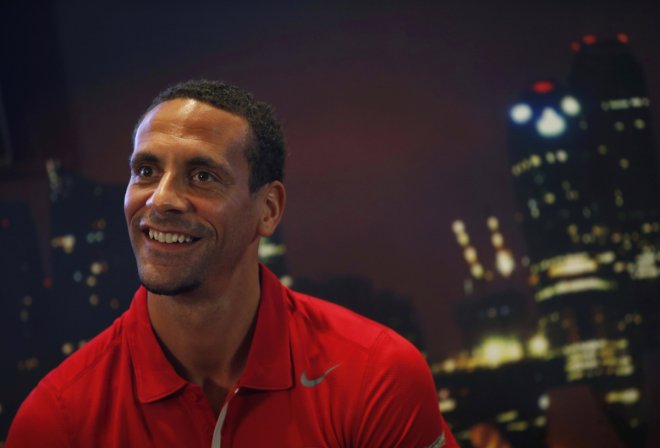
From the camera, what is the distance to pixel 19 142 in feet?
9.84

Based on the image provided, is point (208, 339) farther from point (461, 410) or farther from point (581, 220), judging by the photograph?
point (581, 220)

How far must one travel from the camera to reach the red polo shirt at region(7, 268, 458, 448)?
57.1 inches

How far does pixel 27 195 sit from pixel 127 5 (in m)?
0.89

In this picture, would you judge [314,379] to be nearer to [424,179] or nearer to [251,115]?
[251,115]

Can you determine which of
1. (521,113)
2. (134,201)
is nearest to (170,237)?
(134,201)

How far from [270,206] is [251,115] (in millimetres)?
214

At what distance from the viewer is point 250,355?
1.54m

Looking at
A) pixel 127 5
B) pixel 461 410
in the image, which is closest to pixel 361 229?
pixel 461 410

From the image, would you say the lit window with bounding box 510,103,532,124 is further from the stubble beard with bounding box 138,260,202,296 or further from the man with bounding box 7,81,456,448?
the stubble beard with bounding box 138,260,202,296

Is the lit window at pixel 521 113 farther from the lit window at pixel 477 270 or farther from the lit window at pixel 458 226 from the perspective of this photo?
the lit window at pixel 477 270

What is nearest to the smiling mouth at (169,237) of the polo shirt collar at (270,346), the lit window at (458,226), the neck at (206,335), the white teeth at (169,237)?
the white teeth at (169,237)

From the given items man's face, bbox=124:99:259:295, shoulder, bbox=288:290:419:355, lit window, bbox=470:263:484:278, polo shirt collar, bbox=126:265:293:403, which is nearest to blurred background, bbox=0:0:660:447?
lit window, bbox=470:263:484:278

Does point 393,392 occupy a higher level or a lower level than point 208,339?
lower

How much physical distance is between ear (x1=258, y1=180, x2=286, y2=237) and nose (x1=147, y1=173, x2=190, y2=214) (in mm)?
→ 223
